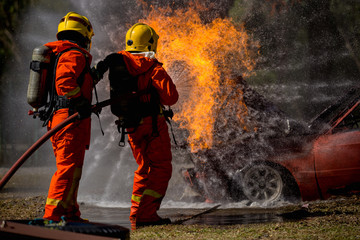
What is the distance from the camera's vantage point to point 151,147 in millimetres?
4410

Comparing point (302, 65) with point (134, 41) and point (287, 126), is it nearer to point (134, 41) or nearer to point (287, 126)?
point (287, 126)

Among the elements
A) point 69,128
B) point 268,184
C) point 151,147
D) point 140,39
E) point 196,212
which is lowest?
point 196,212

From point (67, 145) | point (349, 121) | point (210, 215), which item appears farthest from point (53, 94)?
point (349, 121)

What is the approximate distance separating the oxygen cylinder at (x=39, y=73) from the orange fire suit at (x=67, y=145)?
0.48 ft

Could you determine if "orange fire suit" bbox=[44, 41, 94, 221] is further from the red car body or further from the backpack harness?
the red car body

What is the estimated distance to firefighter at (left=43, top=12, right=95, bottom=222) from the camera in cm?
384

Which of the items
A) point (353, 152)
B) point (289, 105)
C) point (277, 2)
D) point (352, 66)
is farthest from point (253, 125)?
point (352, 66)

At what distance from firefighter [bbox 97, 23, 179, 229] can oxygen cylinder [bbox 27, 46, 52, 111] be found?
0.62m

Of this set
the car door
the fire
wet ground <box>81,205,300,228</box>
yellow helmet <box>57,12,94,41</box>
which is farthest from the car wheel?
yellow helmet <box>57,12,94,41</box>

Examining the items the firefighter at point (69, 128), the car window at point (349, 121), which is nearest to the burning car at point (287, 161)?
the car window at point (349, 121)

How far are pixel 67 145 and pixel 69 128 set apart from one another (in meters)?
→ 0.18

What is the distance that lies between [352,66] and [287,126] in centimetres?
1541

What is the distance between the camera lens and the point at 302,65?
19.5m

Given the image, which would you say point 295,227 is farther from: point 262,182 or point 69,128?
point 69,128
